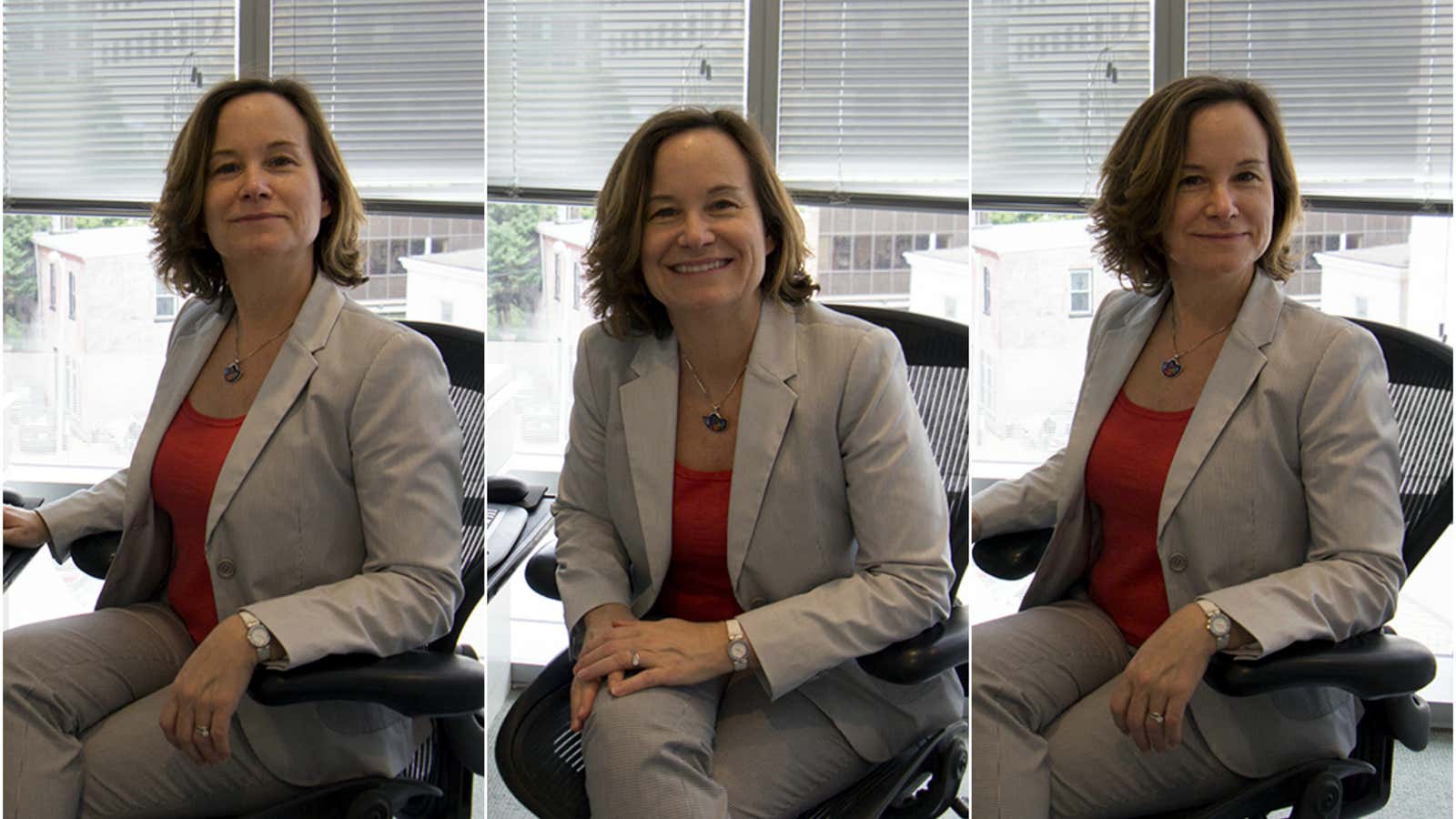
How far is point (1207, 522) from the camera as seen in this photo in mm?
1201

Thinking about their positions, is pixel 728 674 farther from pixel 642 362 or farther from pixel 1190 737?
pixel 1190 737

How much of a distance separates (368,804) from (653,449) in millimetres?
561

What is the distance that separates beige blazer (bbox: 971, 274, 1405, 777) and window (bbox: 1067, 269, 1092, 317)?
16 millimetres

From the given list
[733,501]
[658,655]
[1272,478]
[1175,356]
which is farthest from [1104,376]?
[658,655]

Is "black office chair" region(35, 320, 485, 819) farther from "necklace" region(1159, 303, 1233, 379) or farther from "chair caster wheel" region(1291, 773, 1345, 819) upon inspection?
"chair caster wheel" region(1291, 773, 1345, 819)

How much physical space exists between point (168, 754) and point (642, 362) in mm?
748

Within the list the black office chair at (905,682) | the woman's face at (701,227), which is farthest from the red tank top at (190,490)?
the woman's face at (701,227)

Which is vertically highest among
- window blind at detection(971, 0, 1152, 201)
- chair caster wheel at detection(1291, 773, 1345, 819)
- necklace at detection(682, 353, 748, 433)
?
window blind at detection(971, 0, 1152, 201)

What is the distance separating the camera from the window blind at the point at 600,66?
1.52 m

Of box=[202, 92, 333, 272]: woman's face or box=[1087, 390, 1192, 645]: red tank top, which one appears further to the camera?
box=[202, 92, 333, 272]: woman's face

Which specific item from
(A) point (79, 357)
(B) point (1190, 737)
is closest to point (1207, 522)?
(B) point (1190, 737)

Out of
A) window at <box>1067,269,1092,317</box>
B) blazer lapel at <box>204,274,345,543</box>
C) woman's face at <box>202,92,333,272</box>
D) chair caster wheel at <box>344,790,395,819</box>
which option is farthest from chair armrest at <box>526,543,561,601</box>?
window at <box>1067,269,1092,317</box>

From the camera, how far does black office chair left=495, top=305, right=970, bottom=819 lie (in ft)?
4.96

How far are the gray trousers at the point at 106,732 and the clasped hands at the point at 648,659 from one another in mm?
361
